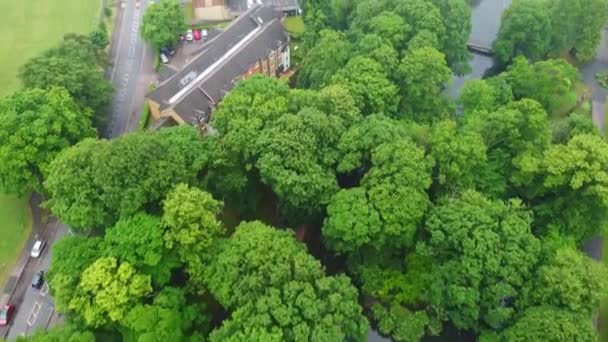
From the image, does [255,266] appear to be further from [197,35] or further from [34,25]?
[34,25]

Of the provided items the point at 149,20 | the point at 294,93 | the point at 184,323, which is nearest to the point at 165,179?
the point at 184,323

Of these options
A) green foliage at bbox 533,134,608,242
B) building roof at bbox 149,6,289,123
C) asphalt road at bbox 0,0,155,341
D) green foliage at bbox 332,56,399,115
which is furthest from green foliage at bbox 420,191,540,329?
asphalt road at bbox 0,0,155,341

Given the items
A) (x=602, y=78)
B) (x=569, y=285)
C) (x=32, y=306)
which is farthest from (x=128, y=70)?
(x=602, y=78)

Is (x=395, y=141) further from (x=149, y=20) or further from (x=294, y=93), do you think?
(x=149, y=20)

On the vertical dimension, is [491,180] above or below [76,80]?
below

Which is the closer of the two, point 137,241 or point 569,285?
point 569,285

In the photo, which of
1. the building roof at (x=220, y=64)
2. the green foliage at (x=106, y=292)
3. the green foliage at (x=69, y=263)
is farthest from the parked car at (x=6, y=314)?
the building roof at (x=220, y=64)
